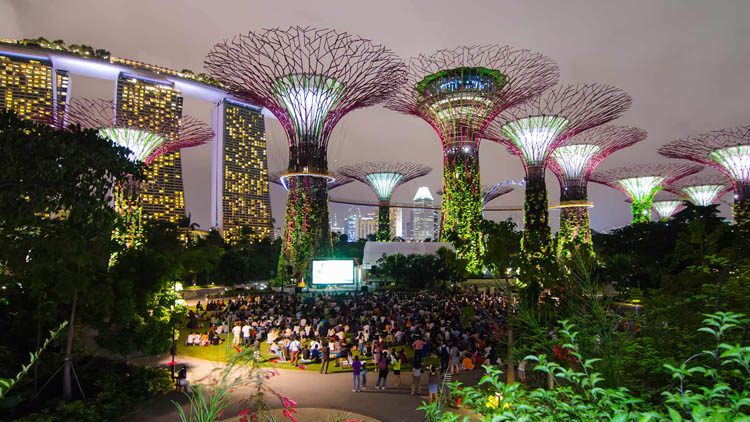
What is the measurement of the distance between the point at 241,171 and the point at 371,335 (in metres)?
115

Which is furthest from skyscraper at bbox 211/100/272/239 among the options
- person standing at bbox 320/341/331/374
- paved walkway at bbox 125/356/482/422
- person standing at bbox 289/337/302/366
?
paved walkway at bbox 125/356/482/422

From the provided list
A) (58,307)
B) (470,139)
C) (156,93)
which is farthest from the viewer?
(156,93)

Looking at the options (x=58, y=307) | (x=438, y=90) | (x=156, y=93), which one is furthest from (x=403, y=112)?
(x=156, y=93)

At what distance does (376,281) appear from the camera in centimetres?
3838

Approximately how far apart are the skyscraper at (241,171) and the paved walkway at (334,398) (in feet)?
355

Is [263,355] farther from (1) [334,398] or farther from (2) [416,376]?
(2) [416,376]

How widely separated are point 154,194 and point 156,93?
2352 centimetres

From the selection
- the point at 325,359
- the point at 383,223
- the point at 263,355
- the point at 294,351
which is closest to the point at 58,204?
the point at 325,359

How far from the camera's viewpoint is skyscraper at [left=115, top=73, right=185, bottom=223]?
92438mm

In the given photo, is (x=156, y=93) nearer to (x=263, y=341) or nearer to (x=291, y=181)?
(x=291, y=181)

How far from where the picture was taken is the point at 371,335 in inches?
639

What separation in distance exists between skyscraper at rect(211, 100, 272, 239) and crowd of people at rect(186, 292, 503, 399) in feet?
329

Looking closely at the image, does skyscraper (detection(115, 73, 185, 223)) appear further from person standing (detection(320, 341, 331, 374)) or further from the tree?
the tree

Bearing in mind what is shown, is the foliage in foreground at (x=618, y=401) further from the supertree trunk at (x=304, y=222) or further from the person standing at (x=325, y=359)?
the supertree trunk at (x=304, y=222)
